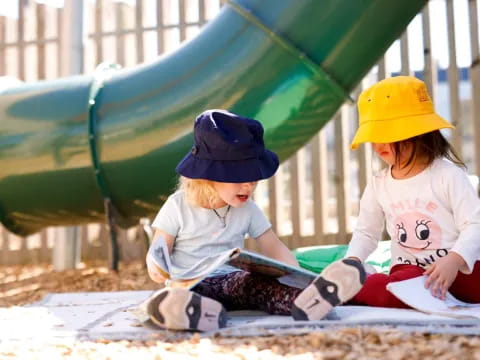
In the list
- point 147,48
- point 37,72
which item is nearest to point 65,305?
point 147,48

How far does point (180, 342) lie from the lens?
4.96 ft

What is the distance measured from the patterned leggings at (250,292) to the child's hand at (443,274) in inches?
13.9

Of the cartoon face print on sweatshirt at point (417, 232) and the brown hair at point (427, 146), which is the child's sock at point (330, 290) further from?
the brown hair at point (427, 146)

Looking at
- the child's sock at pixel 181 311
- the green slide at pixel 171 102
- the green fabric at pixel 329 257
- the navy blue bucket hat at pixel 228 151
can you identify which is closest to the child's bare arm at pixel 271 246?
the navy blue bucket hat at pixel 228 151

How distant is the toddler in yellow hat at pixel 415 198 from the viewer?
1.86 metres

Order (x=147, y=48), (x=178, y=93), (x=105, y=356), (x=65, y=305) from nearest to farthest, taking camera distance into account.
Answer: (x=105, y=356) → (x=65, y=305) → (x=178, y=93) → (x=147, y=48)

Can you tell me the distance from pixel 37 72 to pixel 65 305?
2973 mm

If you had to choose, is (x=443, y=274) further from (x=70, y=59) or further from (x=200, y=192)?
(x=70, y=59)

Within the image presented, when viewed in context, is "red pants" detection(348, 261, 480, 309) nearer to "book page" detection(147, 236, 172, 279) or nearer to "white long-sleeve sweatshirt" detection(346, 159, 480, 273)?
"white long-sleeve sweatshirt" detection(346, 159, 480, 273)

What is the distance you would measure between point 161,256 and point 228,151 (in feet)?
1.14

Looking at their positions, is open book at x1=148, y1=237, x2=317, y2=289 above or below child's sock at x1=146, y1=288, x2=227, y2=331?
above

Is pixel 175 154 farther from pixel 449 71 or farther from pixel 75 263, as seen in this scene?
pixel 449 71

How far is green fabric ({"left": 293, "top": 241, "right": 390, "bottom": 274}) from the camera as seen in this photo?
2.72 metres

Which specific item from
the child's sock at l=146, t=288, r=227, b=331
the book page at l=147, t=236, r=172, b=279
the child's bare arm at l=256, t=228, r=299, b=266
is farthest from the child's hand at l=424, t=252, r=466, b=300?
the book page at l=147, t=236, r=172, b=279
